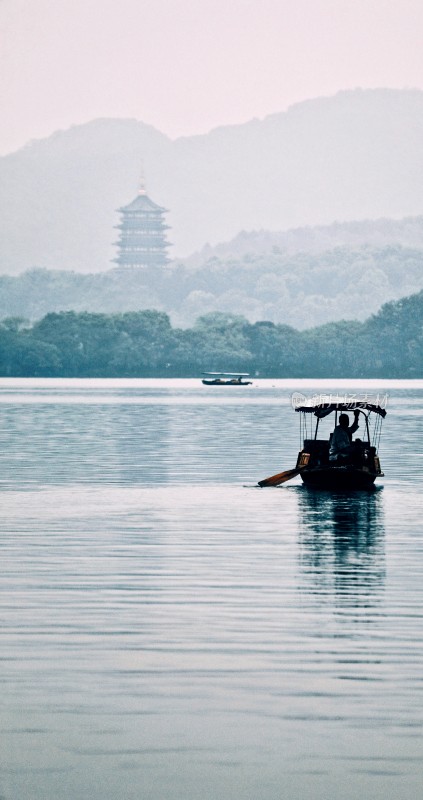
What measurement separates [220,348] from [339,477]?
476ft

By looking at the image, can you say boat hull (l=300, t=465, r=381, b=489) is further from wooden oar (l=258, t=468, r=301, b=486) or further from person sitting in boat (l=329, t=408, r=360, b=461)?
wooden oar (l=258, t=468, r=301, b=486)

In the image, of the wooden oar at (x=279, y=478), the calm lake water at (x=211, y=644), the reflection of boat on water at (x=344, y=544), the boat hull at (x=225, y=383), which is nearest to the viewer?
the calm lake water at (x=211, y=644)


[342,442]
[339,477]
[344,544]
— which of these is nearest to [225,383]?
[339,477]

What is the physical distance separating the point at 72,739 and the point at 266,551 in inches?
449

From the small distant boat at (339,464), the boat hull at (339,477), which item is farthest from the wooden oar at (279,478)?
the boat hull at (339,477)

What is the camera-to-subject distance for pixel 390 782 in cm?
1064

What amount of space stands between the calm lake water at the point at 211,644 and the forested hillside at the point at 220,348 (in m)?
139

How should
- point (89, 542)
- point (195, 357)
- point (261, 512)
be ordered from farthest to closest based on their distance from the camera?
point (195, 357), point (261, 512), point (89, 542)

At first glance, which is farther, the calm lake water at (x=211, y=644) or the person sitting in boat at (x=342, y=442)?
the person sitting in boat at (x=342, y=442)

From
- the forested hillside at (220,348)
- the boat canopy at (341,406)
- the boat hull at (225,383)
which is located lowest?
the boat hull at (225,383)

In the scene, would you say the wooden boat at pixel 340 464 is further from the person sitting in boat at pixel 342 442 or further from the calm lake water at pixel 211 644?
the calm lake water at pixel 211 644

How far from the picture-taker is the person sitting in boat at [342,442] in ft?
104

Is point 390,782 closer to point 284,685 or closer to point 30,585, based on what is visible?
point 284,685

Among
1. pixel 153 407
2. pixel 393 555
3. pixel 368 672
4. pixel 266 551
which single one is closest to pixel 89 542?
pixel 266 551
